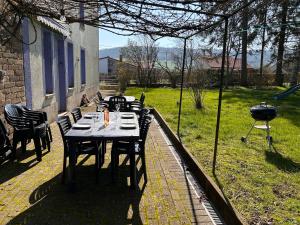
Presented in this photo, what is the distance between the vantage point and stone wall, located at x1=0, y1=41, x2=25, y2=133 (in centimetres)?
562

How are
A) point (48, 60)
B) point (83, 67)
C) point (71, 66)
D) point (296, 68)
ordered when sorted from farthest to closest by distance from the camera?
1. point (296, 68)
2. point (83, 67)
3. point (71, 66)
4. point (48, 60)

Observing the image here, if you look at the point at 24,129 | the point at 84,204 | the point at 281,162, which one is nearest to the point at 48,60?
the point at 24,129

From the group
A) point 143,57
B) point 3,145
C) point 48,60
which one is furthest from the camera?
point 143,57

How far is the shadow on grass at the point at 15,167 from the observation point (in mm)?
4594

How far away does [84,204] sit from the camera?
3.74m

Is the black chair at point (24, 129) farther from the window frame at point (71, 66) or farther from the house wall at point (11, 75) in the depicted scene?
the window frame at point (71, 66)

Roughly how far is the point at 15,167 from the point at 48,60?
4.26 m

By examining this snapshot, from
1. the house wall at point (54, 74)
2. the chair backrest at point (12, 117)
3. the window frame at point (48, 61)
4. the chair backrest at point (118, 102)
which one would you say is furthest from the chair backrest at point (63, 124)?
the chair backrest at point (118, 102)

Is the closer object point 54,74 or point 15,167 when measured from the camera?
point 15,167

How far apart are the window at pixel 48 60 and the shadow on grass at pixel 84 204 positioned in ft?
15.0

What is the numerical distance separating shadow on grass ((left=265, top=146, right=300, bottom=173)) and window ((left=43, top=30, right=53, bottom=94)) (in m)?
5.91

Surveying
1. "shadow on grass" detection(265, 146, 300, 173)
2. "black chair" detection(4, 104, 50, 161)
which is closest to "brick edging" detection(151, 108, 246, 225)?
"shadow on grass" detection(265, 146, 300, 173)

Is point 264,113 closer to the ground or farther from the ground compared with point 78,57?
closer to the ground

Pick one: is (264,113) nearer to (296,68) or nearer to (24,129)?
(24,129)
